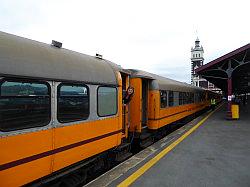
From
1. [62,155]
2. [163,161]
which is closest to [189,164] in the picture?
[163,161]

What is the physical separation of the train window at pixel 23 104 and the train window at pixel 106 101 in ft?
5.36

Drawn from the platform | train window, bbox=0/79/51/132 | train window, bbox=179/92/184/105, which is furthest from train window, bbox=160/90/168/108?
train window, bbox=0/79/51/132

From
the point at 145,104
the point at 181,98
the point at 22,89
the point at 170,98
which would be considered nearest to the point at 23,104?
the point at 22,89

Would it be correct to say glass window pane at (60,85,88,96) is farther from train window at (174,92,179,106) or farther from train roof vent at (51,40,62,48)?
train window at (174,92,179,106)

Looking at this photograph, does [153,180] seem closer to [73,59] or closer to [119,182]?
[119,182]

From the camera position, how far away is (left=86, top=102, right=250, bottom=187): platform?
16.9 ft

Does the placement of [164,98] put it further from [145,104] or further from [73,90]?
[73,90]

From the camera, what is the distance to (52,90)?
434 centimetres

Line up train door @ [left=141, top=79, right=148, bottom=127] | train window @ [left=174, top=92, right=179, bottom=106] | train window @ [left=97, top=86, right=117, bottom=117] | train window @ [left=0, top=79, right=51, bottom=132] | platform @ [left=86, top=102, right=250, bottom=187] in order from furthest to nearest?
1. train window @ [left=174, top=92, right=179, bottom=106]
2. train door @ [left=141, top=79, right=148, bottom=127]
3. train window @ [left=97, top=86, right=117, bottom=117]
4. platform @ [left=86, top=102, right=250, bottom=187]
5. train window @ [left=0, top=79, right=51, bottom=132]

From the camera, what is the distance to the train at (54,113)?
→ 3602 millimetres

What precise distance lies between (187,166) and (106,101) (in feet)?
7.74

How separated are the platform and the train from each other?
684mm

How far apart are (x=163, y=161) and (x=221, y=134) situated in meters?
5.36

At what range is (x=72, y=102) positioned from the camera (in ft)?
15.9
